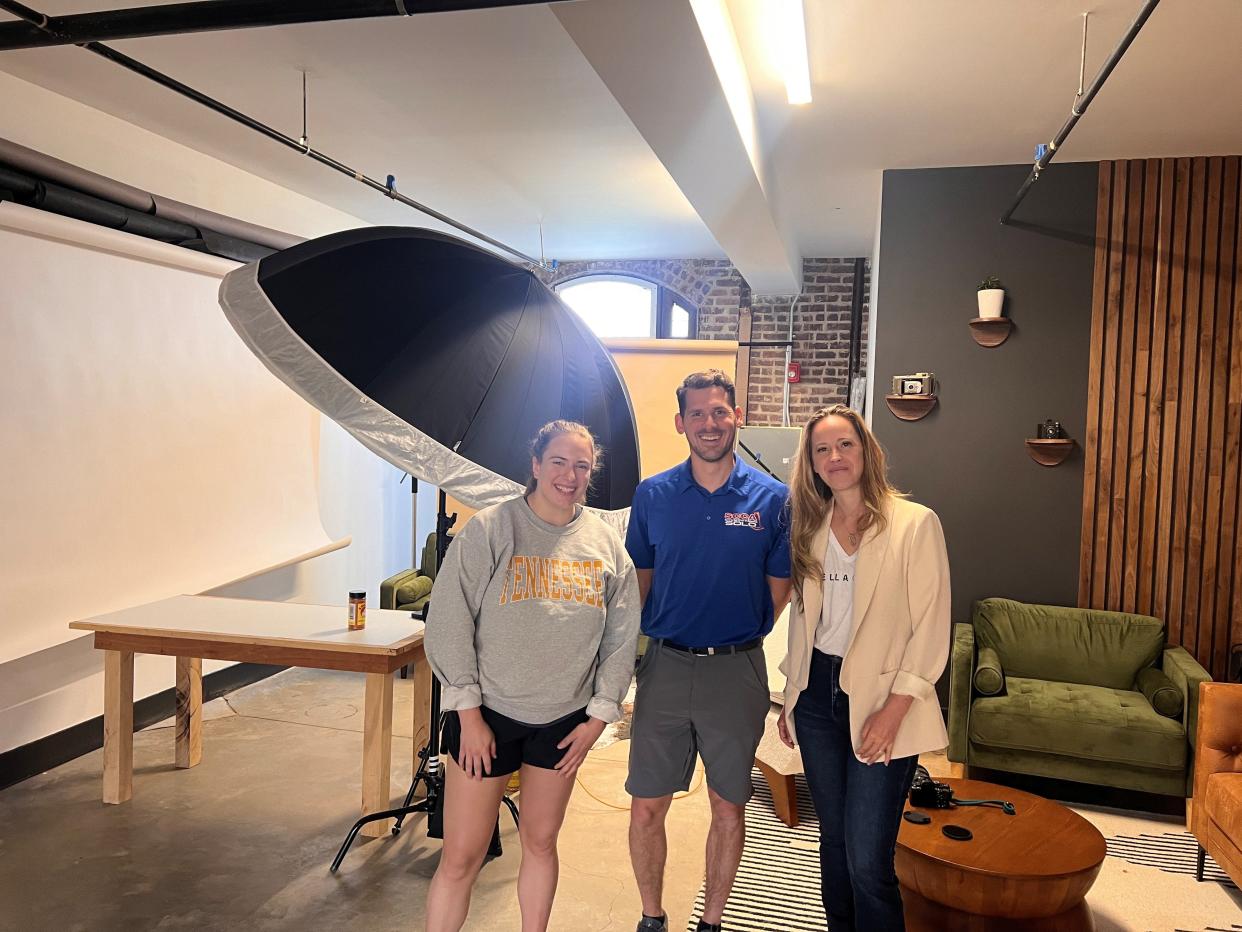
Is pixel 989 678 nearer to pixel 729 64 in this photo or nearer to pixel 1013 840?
pixel 1013 840

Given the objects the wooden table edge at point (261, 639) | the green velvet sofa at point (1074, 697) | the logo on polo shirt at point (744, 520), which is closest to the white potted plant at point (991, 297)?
the green velvet sofa at point (1074, 697)

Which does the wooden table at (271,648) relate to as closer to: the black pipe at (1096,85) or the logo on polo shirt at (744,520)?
the logo on polo shirt at (744,520)

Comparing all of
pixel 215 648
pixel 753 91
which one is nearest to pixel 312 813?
pixel 215 648

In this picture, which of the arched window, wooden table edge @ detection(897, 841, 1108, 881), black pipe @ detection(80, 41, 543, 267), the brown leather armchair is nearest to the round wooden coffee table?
wooden table edge @ detection(897, 841, 1108, 881)

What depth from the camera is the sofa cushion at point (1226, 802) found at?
307cm

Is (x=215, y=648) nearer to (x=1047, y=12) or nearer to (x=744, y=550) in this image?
(x=744, y=550)

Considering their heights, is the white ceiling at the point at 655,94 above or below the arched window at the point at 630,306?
above

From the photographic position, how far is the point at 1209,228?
4617 millimetres

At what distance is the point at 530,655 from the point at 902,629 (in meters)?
0.91

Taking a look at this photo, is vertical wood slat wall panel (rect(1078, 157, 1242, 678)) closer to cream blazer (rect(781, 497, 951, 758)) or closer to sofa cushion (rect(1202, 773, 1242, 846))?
sofa cushion (rect(1202, 773, 1242, 846))

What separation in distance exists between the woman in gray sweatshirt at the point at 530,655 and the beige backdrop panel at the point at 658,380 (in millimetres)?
3490

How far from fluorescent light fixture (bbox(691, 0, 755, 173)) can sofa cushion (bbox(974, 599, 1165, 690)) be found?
2656 millimetres

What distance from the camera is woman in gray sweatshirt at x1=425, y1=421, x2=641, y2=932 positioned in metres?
2.24

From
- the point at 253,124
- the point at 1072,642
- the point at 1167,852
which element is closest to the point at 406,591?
the point at 253,124
